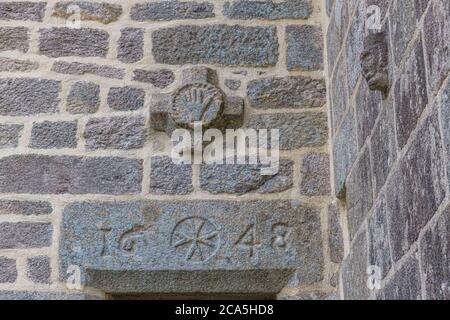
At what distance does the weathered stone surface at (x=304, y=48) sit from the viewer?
10.9 feet

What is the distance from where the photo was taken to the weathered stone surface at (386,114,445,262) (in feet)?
5.35

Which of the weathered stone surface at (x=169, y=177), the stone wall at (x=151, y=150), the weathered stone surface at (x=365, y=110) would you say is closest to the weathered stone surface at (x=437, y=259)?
the weathered stone surface at (x=365, y=110)

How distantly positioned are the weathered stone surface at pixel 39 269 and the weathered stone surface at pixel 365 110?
1.32 meters

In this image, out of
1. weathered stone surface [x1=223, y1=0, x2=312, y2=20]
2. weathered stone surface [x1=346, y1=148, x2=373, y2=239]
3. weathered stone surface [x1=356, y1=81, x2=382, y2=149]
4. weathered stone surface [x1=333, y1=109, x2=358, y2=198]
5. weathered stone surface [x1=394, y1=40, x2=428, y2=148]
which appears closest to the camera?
weathered stone surface [x1=394, y1=40, x2=428, y2=148]

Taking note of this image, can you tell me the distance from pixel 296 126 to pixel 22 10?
132cm

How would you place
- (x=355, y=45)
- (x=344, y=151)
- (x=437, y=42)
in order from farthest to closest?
(x=344, y=151)
(x=355, y=45)
(x=437, y=42)

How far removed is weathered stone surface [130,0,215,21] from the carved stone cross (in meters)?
0.31

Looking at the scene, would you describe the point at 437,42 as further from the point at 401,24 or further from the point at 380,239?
the point at 380,239

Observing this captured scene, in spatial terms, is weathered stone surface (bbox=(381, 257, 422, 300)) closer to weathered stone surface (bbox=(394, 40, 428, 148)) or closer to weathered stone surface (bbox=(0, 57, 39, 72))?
weathered stone surface (bbox=(394, 40, 428, 148))

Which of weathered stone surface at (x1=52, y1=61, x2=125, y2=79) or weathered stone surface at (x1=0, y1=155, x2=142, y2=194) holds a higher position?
weathered stone surface at (x1=52, y1=61, x2=125, y2=79)

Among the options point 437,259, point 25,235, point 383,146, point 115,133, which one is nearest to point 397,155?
point 383,146

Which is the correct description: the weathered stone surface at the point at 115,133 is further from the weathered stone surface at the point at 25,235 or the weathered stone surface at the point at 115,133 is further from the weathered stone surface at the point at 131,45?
the weathered stone surface at the point at 25,235

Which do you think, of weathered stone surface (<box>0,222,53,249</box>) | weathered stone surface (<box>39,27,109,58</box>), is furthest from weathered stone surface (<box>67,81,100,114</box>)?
weathered stone surface (<box>0,222,53,249</box>)

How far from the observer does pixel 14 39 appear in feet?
11.1
